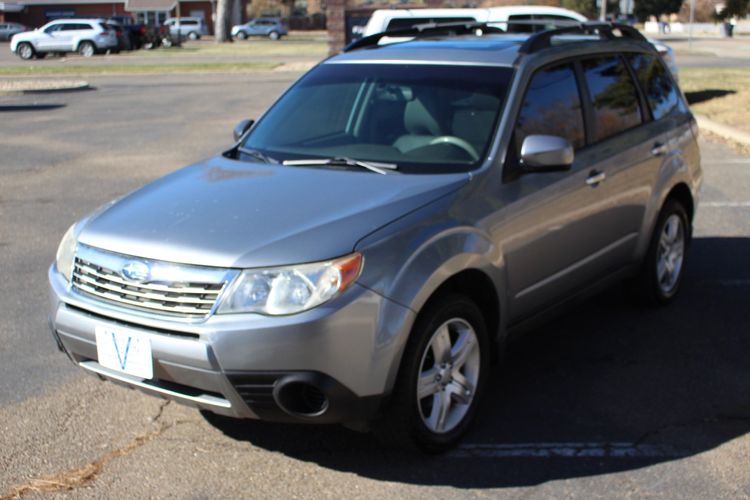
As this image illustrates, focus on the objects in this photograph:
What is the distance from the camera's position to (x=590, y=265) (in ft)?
17.7

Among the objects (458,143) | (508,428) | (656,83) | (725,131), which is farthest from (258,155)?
(725,131)

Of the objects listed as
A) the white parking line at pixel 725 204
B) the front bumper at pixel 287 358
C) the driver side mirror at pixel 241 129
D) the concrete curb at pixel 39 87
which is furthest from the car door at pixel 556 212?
the concrete curb at pixel 39 87

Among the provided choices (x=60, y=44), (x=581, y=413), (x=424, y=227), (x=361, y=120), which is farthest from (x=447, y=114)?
(x=60, y=44)

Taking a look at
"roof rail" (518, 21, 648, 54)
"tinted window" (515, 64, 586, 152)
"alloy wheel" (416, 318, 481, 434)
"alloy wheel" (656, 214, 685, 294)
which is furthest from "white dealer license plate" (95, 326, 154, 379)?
"alloy wheel" (656, 214, 685, 294)

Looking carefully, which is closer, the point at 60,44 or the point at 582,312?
the point at 582,312

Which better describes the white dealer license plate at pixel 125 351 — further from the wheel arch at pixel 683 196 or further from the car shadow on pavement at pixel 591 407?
the wheel arch at pixel 683 196

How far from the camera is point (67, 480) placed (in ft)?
13.3

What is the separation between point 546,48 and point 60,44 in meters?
42.4

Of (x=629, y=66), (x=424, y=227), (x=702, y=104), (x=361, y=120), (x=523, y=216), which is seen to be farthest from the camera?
(x=702, y=104)

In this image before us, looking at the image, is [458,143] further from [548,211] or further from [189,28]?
[189,28]

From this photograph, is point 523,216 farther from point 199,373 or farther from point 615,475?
point 199,373

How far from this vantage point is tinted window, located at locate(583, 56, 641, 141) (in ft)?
18.3

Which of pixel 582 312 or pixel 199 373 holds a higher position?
pixel 199 373

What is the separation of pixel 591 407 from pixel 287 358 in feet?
6.24
